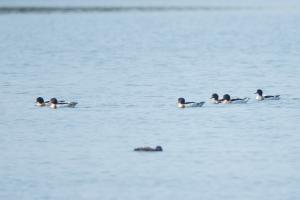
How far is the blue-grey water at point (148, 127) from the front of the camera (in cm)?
2327

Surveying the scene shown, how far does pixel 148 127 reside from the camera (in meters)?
30.3

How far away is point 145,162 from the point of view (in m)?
25.3

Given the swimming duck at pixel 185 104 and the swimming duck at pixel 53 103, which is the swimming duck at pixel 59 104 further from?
the swimming duck at pixel 185 104

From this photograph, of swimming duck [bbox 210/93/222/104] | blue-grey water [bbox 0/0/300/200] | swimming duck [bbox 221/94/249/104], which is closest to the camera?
blue-grey water [bbox 0/0/300/200]

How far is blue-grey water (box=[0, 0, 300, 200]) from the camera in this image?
76.3 feet

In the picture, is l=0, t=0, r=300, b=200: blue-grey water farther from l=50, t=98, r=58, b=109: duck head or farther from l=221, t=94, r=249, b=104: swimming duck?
l=50, t=98, r=58, b=109: duck head

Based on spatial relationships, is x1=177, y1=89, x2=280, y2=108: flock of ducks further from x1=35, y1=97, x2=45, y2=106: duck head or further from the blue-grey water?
x1=35, y1=97, x2=45, y2=106: duck head

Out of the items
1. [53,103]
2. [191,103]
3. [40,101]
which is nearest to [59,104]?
[53,103]

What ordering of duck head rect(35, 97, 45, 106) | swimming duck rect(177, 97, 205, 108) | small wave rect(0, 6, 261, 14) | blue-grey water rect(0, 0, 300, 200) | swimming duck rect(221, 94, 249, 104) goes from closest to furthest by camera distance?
blue-grey water rect(0, 0, 300, 200), swimming duck rect(177, 97, 205, 108), duck head rect(35, 97, 45, 106), swimming duck rect(221, 94, 249, 104), small wave rect(0, 6, 261, 14)

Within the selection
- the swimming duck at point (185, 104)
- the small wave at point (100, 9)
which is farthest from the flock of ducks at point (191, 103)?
the small wave at point (100, 9)

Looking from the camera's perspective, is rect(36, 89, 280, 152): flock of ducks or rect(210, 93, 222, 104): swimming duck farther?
rect(210, 93, 222, 104): swimming duck

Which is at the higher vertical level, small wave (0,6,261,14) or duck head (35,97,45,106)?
small wave (0,6,261,14)

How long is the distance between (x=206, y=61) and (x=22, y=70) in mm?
9648

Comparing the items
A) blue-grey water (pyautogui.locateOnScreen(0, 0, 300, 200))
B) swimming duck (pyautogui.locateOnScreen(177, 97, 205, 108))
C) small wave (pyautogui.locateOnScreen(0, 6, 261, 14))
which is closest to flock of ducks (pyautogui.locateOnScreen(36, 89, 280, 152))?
swimming duck (pyautogui.locateOnScreen(177, 97, 205, 108))
